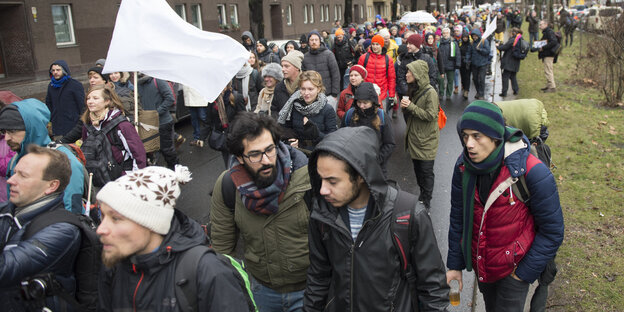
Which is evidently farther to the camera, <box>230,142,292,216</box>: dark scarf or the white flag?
the white flag

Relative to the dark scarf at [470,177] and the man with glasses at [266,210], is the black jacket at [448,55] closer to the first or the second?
the dark scarf at [470,177]

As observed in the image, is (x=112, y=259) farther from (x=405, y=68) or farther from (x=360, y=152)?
(x=405, y=68)

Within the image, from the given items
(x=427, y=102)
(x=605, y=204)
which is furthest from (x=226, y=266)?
(x=605, y=204)

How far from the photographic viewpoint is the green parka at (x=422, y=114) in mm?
6398

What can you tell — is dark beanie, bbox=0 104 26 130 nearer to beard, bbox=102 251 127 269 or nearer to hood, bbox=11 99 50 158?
hood, bbox=11 99 50 158

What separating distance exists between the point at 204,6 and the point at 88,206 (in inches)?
1079

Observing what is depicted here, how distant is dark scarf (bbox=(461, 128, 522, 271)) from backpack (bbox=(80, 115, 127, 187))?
133 inches

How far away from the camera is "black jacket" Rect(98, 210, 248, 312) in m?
2.18

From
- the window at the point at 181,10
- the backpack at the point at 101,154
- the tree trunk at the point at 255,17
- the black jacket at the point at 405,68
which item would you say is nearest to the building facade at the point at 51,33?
the window at the point at 181,10

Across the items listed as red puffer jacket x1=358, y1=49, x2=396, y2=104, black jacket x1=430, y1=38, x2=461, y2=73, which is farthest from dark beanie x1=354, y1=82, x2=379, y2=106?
black jacket x1=430, y1=38, x2=461, y2=73

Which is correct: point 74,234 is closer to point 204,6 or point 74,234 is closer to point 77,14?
point 77,14

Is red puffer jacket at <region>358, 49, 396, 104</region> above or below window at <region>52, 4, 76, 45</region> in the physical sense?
below

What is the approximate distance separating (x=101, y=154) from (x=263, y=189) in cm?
273

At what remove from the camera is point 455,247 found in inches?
139
